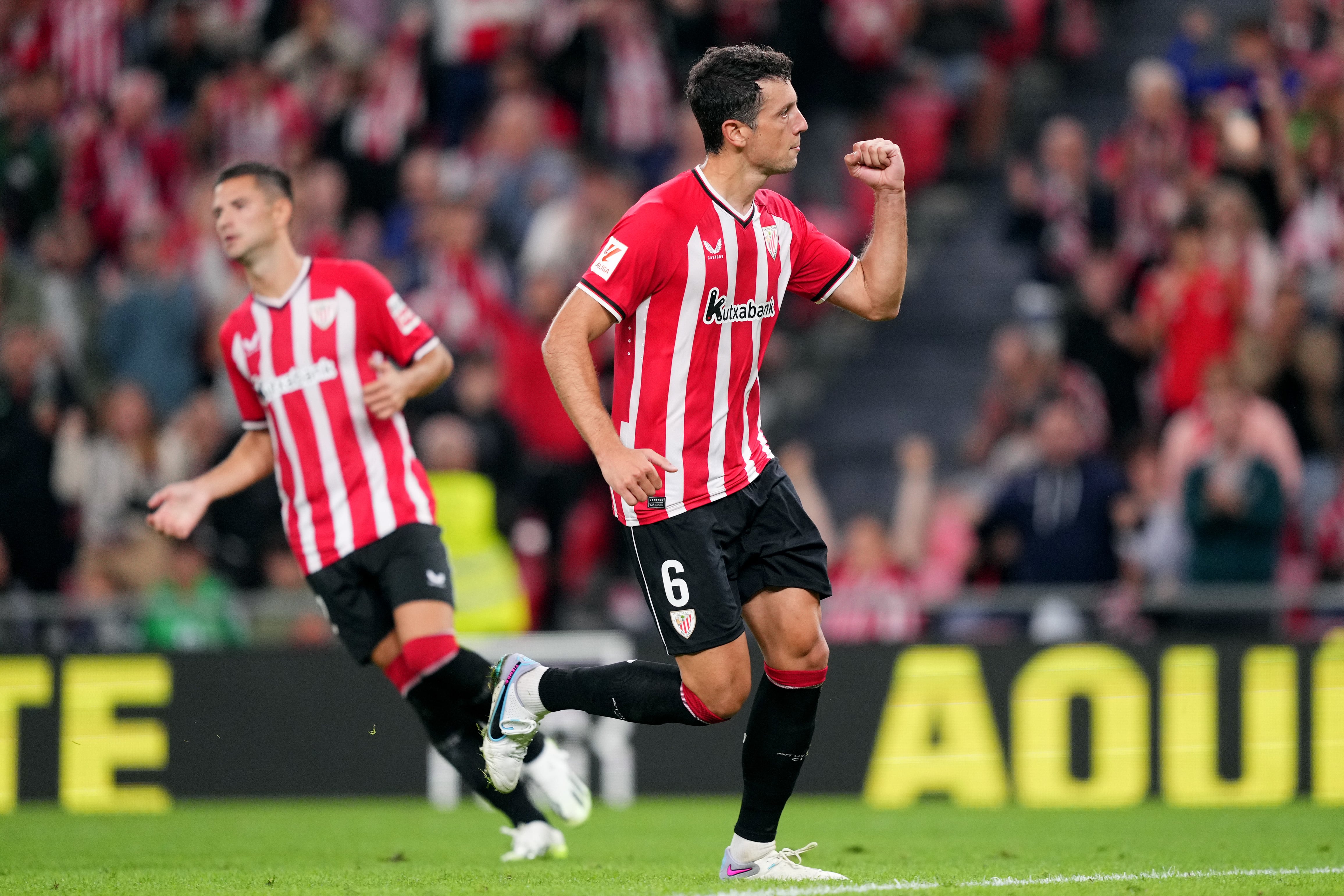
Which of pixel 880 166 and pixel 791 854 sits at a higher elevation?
pixel 880 166

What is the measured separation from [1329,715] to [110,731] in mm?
6706

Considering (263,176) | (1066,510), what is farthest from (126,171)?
(1066,510)

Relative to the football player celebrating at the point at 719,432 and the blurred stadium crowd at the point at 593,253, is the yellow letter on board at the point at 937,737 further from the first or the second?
the football player celebrating at the point at 719,432

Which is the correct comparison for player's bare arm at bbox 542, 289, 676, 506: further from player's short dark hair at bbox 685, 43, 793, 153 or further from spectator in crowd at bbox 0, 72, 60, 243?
spectator in crowd at bbox 0, 72, 60, 243

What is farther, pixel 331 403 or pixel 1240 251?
pixel 1240 251

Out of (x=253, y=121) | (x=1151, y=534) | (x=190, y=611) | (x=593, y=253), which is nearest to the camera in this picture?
(x=1151, y=534)

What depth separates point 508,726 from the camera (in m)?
6.03

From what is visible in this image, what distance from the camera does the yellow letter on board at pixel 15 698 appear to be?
33.4 ft

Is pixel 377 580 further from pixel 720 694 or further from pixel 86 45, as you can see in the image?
pixel 86 45

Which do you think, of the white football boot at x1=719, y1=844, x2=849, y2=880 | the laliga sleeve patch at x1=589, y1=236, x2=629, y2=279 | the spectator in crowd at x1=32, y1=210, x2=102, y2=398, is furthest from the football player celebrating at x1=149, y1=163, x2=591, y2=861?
the spectator in crowd at x1=32, y1=210, x2=102, y2=398

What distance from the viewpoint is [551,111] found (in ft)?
46.5

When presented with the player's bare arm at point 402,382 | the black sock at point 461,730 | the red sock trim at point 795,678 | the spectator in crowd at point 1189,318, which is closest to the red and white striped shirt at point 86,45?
the spectator in crowd at point 1189,318

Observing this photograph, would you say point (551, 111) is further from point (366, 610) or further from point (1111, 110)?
point (366, 610)

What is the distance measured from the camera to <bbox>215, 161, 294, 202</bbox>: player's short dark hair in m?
7.09
